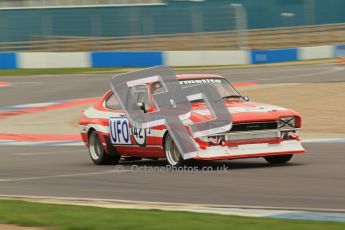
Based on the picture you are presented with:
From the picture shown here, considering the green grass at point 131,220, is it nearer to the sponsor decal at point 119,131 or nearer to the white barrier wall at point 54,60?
the sponsor decal at point 119,131

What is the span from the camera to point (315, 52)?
41.0 meters

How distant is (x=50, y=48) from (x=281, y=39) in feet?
34.2

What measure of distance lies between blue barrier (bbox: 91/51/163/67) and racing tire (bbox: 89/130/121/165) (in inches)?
910

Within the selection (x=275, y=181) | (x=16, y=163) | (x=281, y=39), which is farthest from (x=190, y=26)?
(x=275, y=181)

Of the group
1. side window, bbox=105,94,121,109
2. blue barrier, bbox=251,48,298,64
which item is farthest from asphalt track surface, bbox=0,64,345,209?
blue barrier, bbox=251,48,298,64

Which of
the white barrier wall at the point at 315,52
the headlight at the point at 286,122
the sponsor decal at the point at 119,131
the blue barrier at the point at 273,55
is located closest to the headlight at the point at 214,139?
the headlight at the point at 286,122

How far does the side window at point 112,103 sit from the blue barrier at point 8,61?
82.7 ft

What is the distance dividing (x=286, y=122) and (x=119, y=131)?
2.52m

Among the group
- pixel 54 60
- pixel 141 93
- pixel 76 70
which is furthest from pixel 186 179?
pixel 54 60

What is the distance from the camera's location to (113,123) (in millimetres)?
13188

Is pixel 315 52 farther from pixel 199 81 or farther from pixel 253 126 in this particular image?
pixel 253 126

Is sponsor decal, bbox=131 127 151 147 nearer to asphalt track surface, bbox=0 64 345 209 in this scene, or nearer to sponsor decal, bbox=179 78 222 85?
asphalt track surface, bbox=0 64 345 209

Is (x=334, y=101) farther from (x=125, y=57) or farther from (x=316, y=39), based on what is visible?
(x=316, y=39)

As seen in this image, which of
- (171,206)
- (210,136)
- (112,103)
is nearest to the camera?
(171,206)
